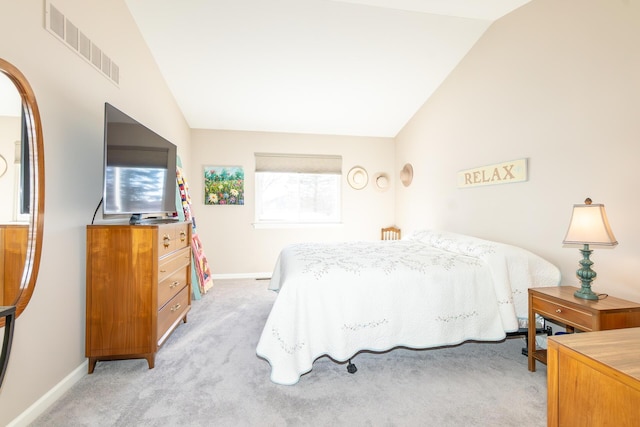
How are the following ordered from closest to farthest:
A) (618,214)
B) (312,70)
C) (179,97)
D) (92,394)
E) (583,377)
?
1. (583,377)
2. (92,394)
3. (618,214)
4. (312,70)
5. (179,97)

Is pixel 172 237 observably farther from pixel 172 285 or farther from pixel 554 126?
pixel 554 126

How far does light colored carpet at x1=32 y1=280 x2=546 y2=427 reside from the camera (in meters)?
1.54

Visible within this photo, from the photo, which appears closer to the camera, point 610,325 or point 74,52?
point 610,325

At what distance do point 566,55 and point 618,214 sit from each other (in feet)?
4.04

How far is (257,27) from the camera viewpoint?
280 centimetres

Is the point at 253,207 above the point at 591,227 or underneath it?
above

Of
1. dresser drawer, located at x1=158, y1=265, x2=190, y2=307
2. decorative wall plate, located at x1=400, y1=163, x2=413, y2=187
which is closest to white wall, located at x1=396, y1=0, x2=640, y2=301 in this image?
decorative wall plate, located at x1=400, y1=163, x2=413, y2=187

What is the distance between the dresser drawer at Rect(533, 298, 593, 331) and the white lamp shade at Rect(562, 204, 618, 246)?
41 cm

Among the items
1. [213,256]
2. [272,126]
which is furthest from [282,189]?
[213,256]

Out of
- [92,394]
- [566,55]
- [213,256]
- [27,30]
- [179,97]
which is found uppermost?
[179,97]

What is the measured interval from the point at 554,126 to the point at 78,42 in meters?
3.47

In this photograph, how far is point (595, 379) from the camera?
92 centimetres

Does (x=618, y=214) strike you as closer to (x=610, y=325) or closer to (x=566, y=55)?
(x=610, y=325)

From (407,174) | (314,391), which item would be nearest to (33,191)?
(314,391)
